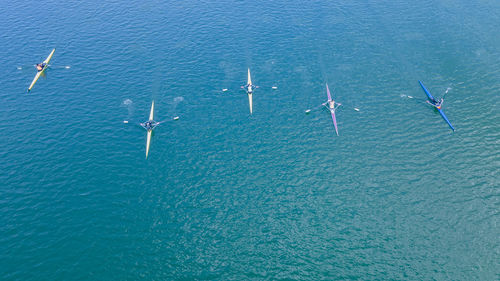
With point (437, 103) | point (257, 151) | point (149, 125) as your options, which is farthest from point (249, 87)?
point (437, 103)

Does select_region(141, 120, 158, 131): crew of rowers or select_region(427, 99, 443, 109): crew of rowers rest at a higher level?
select_region(427, 99, 443, 109): crew of rowers

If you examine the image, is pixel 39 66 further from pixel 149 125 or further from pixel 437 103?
pixel 437 103

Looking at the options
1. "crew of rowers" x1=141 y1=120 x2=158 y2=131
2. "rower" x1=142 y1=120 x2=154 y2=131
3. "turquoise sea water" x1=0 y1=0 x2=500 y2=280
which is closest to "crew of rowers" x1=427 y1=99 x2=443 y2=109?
"turquoise sea water" x1=0 y1=0 x2=500 y2=280

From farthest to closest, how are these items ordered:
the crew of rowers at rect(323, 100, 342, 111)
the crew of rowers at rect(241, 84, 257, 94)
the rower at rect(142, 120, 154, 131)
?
the crew of rowers at rect(241, 84, 257, 94), the crew of rowers at rect(323, 100, 342, 111), the rower at rect(142, 120, 154, 131)

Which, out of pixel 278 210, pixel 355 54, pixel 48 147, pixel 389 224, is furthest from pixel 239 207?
pixel 355 54

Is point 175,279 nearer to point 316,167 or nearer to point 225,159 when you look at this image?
point 225,159

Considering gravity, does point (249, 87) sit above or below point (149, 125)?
above

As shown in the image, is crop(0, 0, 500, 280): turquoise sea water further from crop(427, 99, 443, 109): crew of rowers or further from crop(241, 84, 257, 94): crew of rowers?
crop(241, 84, 257, 94): crew of rowers

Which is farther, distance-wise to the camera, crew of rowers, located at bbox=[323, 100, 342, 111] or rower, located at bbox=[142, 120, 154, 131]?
crew of rowers, located at bbox=[323, 100, 342, 111]

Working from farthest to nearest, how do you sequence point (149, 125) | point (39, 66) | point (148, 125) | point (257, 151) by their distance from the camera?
point (39, 66)
point (149, 125)
point (148, 125)
point (257, 151)
